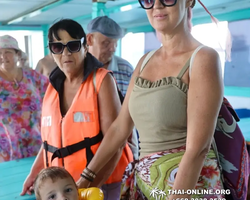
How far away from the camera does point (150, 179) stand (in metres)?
1.12

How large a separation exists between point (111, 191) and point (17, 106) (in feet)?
4.89

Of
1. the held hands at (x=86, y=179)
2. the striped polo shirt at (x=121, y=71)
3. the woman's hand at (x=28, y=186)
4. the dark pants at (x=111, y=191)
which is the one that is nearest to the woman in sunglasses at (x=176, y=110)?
the held hands at (x=86, y=179)

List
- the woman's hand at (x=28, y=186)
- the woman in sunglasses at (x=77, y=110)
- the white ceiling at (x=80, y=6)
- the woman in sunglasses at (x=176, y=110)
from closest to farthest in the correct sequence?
the woman in sunglasses at (x=176, y=110) → the woman in sunglasses at (x=77, y=110) → the woman's hand at (x=28, y=186) → the white ceiling at (x=80, y=6)

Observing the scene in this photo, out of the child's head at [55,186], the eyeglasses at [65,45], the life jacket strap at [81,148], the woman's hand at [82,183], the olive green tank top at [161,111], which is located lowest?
the woman's hand at [82,183]

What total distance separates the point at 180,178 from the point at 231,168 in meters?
0.27

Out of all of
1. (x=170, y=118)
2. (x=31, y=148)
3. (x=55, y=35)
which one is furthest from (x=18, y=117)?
(x=170, y=118)

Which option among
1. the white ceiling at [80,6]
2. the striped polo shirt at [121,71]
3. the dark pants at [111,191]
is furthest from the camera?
the white ceiling at [80,6]

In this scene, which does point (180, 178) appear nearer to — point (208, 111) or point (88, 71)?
point (208, 111)

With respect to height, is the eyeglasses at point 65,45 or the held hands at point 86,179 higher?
the eyeglasses at point 65,45

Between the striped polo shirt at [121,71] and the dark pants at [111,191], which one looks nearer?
the dark pants at [111,191]

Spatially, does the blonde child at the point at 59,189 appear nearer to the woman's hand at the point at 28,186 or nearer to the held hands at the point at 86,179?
the held hands at the point at 86,179

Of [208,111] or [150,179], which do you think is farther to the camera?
[150,179]

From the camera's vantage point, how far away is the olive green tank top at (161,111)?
1017 millimetres

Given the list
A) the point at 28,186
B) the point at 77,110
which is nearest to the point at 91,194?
the point at 77,110
